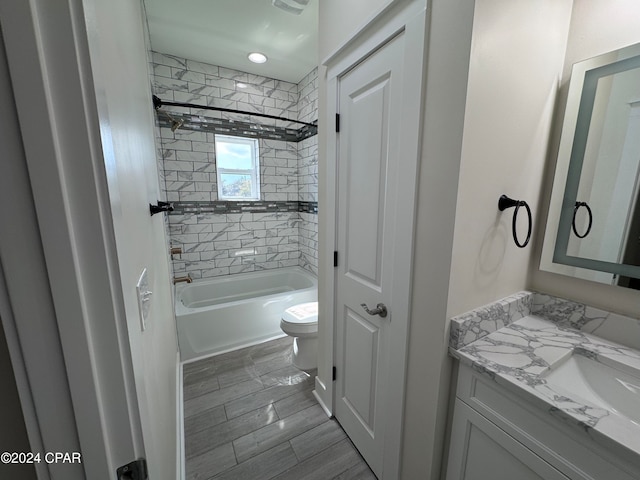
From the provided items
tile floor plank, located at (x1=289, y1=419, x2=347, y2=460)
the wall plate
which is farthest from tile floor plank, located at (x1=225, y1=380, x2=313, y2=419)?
the wall plate

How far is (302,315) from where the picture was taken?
7.36 feet

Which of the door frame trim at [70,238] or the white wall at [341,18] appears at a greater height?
the white wall at [341,18]

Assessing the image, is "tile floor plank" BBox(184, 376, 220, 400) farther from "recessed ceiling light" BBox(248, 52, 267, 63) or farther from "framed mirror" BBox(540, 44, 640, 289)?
"recessed ceiling light" BBox(248, 52, 267, 63)

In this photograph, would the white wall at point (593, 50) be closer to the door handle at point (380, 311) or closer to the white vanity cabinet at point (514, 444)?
the white vanity cabinet at point (514, 444)

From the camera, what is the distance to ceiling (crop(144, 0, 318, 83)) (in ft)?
6.84

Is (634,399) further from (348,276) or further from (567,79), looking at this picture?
(567,79)

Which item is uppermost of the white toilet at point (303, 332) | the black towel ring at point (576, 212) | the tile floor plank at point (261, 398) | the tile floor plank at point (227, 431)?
the black towel ring at point (576, 212)

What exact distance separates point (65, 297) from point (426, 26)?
3.99 feet

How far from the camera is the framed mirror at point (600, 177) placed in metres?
1.00

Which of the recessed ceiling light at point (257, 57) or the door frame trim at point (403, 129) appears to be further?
the recessed ceiling light at point (257, 57)

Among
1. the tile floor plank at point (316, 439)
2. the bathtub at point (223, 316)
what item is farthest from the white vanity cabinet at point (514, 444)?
the bathtub at point (223, 316)

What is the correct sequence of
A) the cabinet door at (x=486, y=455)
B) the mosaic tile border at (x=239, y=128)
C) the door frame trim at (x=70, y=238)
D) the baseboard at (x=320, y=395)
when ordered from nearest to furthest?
the door frame trim at (x=70, y=238) < the cabinet door at (x=486, y=455) < the baseboard at (x=320, y=395) < the mosaic tile border at (x=239, y=128)

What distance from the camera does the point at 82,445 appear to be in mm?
432

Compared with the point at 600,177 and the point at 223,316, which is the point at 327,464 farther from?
the point at 600,177
